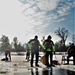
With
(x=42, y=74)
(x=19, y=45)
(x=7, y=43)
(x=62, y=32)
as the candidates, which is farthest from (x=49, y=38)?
(x=7, y=43)

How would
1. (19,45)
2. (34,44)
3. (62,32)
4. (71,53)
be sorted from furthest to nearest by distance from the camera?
1. (19,45)
2. (62,32)
3. (71,53)
4. (34,44)

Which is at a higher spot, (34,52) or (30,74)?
(34,52)

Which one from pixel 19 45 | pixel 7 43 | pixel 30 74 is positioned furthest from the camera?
pixel 7 43

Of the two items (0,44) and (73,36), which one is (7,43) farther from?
(73,36)

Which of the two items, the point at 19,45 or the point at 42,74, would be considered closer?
the point at 42,74

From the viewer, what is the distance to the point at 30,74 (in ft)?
40.0

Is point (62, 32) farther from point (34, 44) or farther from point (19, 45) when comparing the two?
point (34, 44)

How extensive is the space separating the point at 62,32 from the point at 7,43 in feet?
169

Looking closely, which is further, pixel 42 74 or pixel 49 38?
pixel 49 38

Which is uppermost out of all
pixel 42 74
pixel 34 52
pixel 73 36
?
pixel 73 36

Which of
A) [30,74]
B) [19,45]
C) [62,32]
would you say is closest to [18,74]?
[30,74]

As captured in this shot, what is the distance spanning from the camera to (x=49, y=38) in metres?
18.1

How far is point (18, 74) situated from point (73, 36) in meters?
86.5

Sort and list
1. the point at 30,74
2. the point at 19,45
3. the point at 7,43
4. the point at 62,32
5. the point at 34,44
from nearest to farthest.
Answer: the point at 30,74, the point at 34,44, the point at 62,32, the point at 19,45, the point at 7,43
